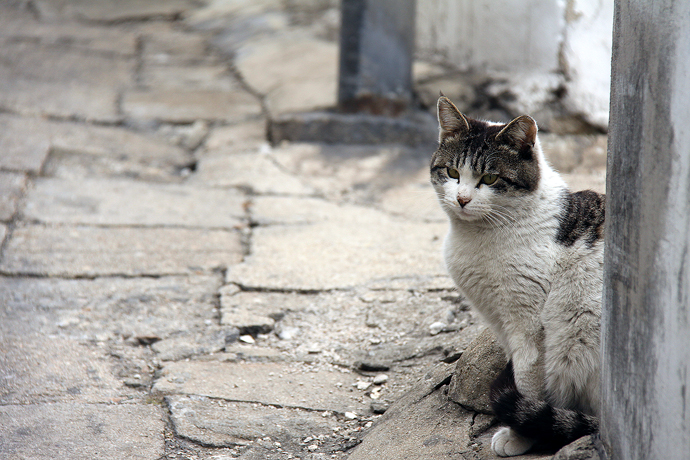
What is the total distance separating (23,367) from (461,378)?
1669 mm

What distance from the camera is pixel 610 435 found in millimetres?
1418

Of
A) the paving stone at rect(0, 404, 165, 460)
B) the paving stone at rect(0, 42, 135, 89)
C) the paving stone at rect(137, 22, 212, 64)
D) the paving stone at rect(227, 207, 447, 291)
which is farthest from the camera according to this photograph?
the paving stone at rect(137, 22, 212, 64)

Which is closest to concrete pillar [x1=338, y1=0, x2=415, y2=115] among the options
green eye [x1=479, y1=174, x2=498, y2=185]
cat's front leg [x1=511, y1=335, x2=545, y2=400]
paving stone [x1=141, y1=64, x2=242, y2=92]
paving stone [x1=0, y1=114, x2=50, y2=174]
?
paving stone [x1=141, y1=64, x2=242, y2=92]

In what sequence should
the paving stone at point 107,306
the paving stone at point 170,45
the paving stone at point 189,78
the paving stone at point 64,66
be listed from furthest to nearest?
1. the paving stone at point 170,45
2. the paving stone at point 189,78
3. the paving stone at point 64,66
4. the paving stone at point 107,306

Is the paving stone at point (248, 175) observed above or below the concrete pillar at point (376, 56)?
below

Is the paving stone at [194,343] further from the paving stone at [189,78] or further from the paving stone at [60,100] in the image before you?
the paving stone at [189,78]

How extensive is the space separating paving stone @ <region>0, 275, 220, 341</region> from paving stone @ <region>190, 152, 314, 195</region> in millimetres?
1221

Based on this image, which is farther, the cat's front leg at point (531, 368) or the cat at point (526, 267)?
the cat's front leg at point (531, 368)

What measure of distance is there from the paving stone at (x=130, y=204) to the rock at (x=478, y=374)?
6.83 feet

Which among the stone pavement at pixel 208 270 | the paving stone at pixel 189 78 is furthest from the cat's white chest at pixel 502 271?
the paving stone at pixel 189 78

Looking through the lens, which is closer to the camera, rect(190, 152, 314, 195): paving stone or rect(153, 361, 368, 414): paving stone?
rect(153, 361, 368, 414): paving stone

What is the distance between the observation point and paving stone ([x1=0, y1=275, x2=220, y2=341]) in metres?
2.78

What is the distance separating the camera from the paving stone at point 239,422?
7.04 ft

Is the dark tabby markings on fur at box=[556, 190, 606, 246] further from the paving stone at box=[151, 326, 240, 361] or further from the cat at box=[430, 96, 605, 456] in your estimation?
the paving stone at box=[151, 326, 240, 361]
